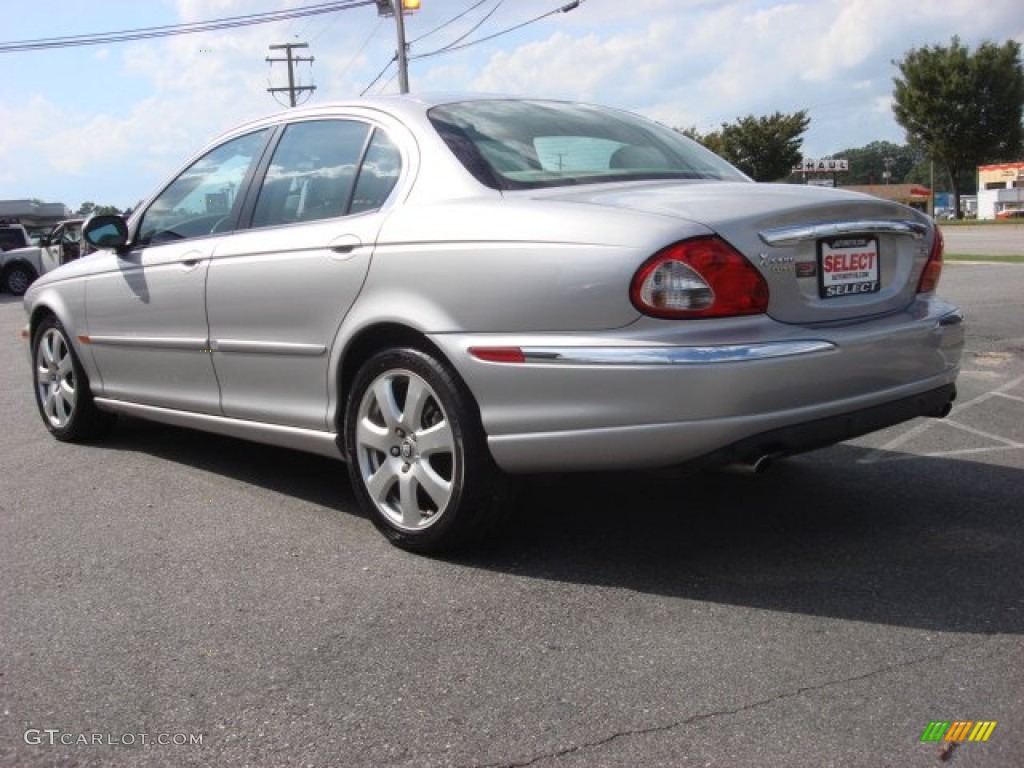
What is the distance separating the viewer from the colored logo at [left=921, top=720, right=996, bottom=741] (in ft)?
7.73

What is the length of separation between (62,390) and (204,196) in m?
1.75

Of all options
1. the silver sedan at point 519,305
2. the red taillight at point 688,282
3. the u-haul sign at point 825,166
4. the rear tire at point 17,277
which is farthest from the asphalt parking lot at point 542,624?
the u-haul sign at point 825,166

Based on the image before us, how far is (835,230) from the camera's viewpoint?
3.34 metres

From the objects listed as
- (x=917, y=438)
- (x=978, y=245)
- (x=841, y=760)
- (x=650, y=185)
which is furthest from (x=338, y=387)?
(x=978, y=245)

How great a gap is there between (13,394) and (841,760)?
7268 millimetres

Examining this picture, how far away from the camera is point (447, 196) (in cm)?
358

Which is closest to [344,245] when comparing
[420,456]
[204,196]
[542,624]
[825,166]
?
[420,456]

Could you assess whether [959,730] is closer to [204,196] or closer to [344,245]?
[344,245]

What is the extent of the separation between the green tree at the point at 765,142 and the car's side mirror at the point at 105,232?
52953mm

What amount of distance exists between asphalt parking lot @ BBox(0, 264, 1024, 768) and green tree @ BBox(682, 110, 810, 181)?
53480mm

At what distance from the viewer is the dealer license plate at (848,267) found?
10.9 feet

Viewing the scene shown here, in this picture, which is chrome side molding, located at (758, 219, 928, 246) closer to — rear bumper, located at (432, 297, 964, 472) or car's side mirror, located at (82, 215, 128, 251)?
rear bumper, located at (432, 297, 964, 472)

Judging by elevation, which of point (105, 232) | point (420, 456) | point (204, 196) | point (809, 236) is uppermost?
point (204, 196)

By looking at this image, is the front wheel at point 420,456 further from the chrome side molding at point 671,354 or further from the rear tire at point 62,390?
the rear tire at point 62,390
